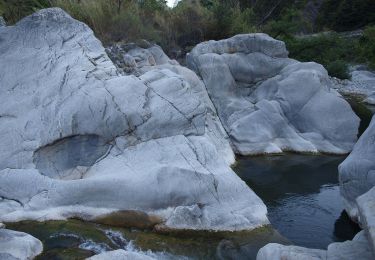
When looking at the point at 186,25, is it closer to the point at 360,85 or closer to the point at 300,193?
the point at 300,193

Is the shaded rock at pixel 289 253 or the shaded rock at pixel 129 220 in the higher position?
the shaded rock at pixel 289 253

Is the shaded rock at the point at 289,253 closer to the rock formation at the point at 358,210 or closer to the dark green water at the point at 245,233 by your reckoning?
the rock formation at the point at 358,210

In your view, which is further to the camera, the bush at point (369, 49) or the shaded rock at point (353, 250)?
the bush at point (369, 49)

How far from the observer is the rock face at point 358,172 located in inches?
348

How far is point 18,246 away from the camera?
7.18m

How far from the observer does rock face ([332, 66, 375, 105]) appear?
2373 centimetres

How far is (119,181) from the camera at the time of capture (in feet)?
30.0

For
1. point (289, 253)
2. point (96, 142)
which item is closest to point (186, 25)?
Answer: point (96, 142)

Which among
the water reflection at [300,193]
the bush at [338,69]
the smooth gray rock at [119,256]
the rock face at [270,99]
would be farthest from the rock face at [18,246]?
the bush at [338,69]

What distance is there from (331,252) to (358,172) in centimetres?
254

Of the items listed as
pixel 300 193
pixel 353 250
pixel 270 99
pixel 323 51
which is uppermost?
pixel 353 250

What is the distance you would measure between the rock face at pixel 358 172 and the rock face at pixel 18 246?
5.75 m

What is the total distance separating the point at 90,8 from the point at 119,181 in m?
8.91

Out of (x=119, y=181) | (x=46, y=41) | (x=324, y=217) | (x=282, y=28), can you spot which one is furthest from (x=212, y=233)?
(x=282, y=28)
